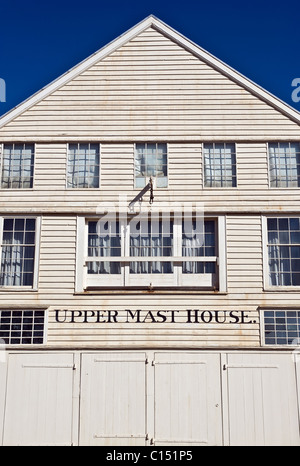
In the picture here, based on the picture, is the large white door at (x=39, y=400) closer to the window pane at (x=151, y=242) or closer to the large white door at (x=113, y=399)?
the large white door at (x=113, y=399)

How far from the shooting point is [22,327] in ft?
52.0

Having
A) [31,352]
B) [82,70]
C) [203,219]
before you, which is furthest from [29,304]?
[82,70]

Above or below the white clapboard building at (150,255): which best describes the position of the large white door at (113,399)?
below

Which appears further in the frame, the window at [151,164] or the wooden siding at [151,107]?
the wooden siding at [151,107]

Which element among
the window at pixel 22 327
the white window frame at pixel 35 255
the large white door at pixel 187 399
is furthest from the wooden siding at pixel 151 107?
the large white door at pixel 187 399

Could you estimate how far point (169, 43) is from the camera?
1736 centimetres

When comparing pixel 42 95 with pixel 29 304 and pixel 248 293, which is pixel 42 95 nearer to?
pixel 29 304

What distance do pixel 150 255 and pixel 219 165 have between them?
11.2 ft

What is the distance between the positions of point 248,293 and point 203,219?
2.50 m

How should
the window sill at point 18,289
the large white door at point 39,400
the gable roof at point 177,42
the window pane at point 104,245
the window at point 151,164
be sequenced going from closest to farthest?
the large white door at point 39,400, the window sill at point 18,289, the window pane at point 104,245, the window at point 151,164, the gable roof at point 177,42

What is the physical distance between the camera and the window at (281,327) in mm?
15594

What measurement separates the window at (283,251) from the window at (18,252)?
6.82 meters

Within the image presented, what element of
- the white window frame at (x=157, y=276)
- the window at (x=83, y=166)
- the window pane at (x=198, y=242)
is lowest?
the white window frame at (x=157, y=276)

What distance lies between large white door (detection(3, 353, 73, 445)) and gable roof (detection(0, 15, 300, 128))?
23.7 feet
